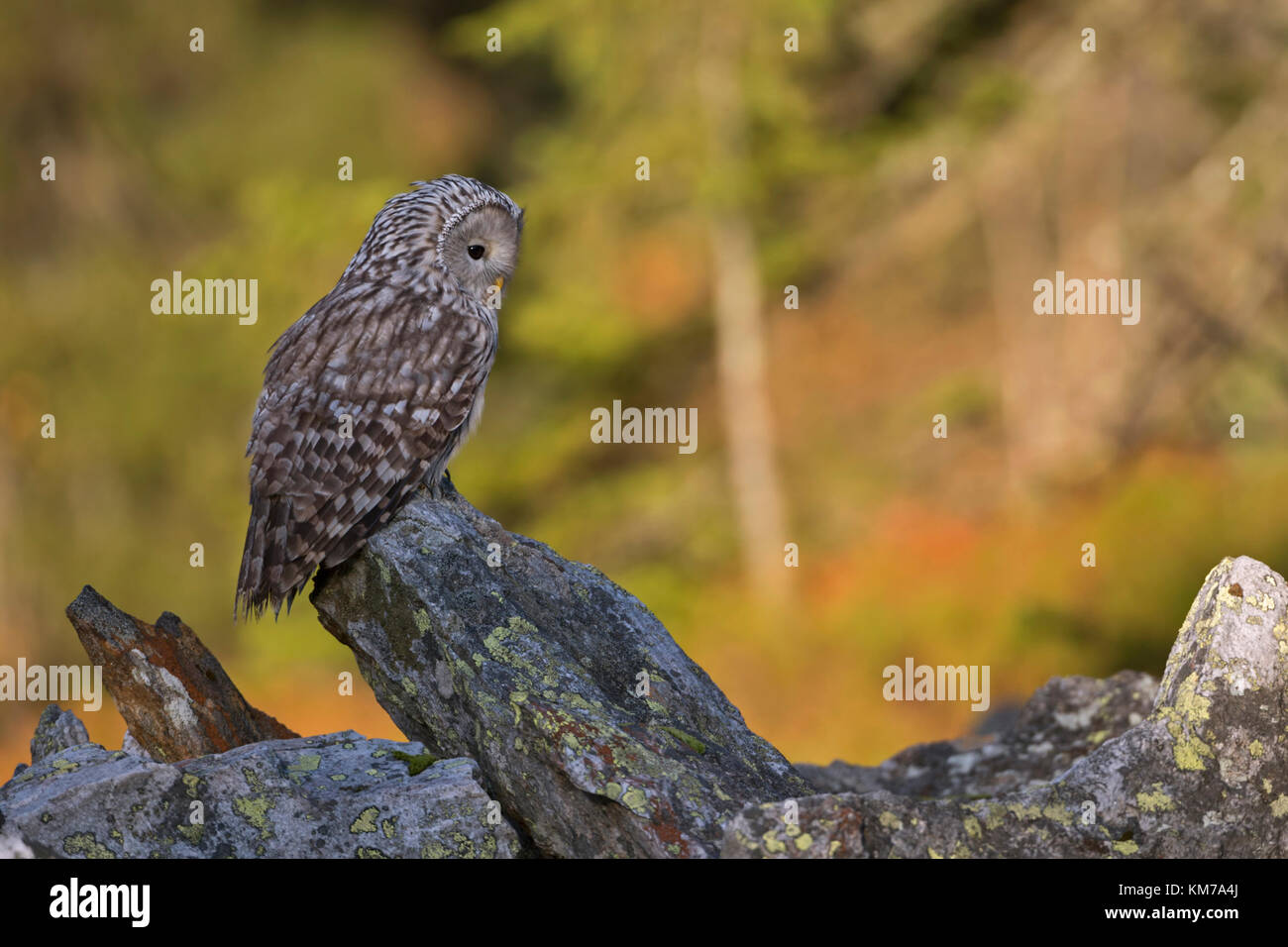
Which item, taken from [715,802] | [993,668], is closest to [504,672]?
[715,802]

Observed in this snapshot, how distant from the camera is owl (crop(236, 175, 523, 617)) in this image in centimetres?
567

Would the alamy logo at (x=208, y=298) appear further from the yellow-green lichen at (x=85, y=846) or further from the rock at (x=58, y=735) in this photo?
the yellow-green lichen at (x=85, y=846)

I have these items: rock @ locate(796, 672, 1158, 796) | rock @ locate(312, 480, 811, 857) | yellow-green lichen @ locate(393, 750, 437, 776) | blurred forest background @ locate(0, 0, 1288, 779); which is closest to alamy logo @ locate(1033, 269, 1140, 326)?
blurred forest background @ locate(0, 0, 1288, 779)

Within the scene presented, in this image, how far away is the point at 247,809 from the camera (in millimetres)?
4398

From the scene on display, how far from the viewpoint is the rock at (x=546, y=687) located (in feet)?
14.9

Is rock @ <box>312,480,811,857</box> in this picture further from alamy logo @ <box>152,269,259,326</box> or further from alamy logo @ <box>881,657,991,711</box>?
alamy logo @ <box>152,269,259,326</box>

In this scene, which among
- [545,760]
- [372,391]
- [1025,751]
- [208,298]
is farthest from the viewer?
[208,298]

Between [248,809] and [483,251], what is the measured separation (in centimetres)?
319

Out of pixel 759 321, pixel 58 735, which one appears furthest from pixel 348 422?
pixel 759 321

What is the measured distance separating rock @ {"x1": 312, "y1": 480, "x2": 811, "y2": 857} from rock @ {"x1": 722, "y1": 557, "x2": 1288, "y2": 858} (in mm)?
459

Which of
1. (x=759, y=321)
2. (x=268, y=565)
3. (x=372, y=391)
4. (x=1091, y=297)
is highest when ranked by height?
(x=1091, y=297)

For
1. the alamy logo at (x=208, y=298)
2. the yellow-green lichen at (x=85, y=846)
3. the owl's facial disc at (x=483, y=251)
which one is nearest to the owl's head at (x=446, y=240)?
the owl's facial disc at (x=483, y=251)

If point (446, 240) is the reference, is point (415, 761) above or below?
below

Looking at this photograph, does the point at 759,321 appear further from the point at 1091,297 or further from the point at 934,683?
the point at 934,683
